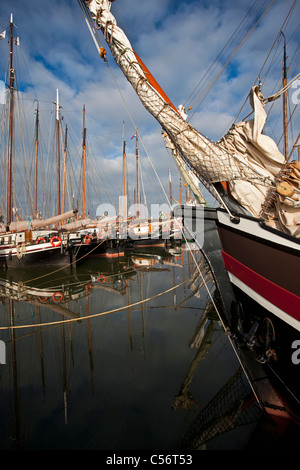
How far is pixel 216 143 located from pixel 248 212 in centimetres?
163

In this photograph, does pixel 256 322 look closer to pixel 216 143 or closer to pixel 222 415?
pixel 222 415

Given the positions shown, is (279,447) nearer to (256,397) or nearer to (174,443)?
(256,397)

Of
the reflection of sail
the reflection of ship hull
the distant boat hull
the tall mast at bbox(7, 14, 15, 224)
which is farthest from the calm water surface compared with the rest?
the tall mast at bbox(7, 14, 15, 224)

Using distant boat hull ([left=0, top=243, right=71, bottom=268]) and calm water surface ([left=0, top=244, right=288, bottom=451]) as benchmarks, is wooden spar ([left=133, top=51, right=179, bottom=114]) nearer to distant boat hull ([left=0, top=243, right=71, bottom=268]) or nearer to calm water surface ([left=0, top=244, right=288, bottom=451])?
calm water surface ([left=0, top=244, right=288, bottom=451])

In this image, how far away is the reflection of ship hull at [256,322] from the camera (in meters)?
3.21

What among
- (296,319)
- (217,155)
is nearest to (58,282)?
(217,155)

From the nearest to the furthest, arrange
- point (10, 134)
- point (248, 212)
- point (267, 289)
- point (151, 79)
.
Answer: point (267, 289)
point (248, 212)
point (151, 79)
point (10, 134)

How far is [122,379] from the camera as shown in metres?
3.72

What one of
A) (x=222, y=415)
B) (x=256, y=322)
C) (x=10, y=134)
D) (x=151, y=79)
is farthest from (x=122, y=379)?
(x=10, y=134)

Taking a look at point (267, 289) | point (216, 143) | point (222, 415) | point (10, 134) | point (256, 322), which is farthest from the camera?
point (10, 134)

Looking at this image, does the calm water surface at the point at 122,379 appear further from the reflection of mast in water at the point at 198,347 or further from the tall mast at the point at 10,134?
the tall mast at the point at 10,134

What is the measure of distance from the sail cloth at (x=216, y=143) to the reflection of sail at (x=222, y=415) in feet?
8.83

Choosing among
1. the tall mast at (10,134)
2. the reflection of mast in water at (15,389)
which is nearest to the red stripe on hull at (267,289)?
the reflection of mast in water at (15,389)

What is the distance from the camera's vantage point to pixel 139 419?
9.53ft
